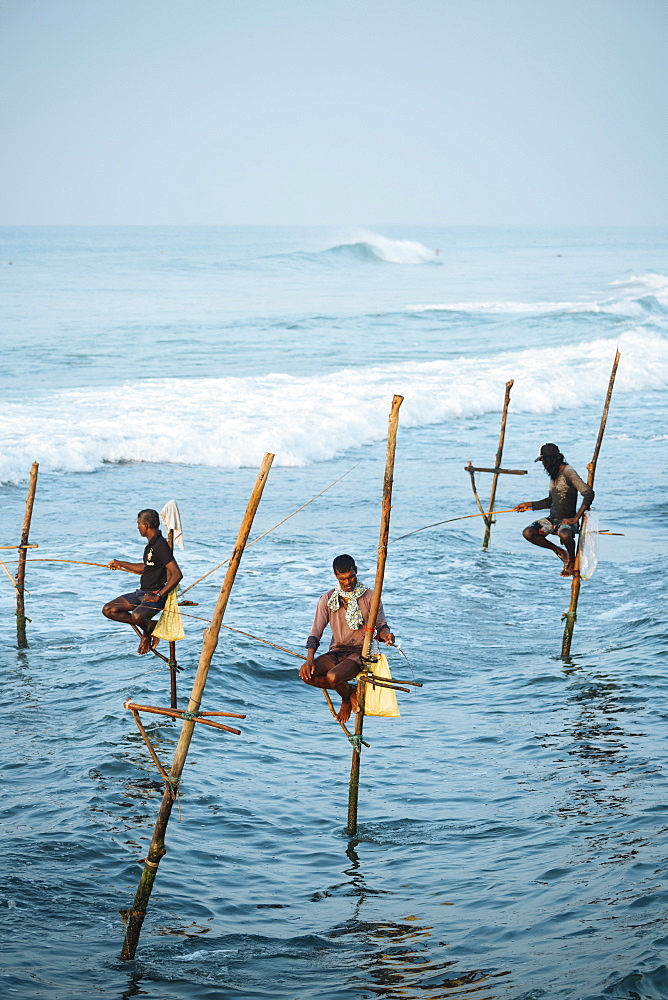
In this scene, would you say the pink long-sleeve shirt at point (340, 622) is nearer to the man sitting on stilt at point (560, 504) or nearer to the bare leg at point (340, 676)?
the bare leg at point (340, 676)

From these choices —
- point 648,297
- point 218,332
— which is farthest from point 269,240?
point 218,332

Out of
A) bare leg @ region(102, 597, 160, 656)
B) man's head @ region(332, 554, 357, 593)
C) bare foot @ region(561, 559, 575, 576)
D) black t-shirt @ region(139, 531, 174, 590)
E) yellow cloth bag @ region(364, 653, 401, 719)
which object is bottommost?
yellow cloth bag @ region(364, 653, 401, 719)

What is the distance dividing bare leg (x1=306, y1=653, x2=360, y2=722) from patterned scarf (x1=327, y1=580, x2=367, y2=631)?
32cm

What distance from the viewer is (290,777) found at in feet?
29.1

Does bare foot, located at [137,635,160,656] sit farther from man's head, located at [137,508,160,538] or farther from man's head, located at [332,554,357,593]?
man's head, located at [332,554,357,593]

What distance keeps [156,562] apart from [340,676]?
8.19 feet

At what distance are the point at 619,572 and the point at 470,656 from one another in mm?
3937

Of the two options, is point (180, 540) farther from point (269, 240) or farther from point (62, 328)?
point (269, 240)

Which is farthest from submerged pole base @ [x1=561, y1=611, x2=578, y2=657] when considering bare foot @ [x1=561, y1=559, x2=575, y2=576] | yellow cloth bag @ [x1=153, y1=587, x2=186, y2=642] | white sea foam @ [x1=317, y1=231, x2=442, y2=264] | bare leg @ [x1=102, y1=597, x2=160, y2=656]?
white sea foam @ [x1=317, y1=231, x2=442, y2=264]

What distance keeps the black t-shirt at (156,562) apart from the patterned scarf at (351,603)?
1.97m

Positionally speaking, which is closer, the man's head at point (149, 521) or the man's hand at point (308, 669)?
the man's hand at point (308, 669)

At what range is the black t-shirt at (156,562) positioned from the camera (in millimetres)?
9102

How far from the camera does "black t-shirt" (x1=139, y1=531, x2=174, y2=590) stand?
9.10m

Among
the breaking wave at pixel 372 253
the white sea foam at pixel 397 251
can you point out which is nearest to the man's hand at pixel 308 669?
the breaking wave at pixel 372 253
